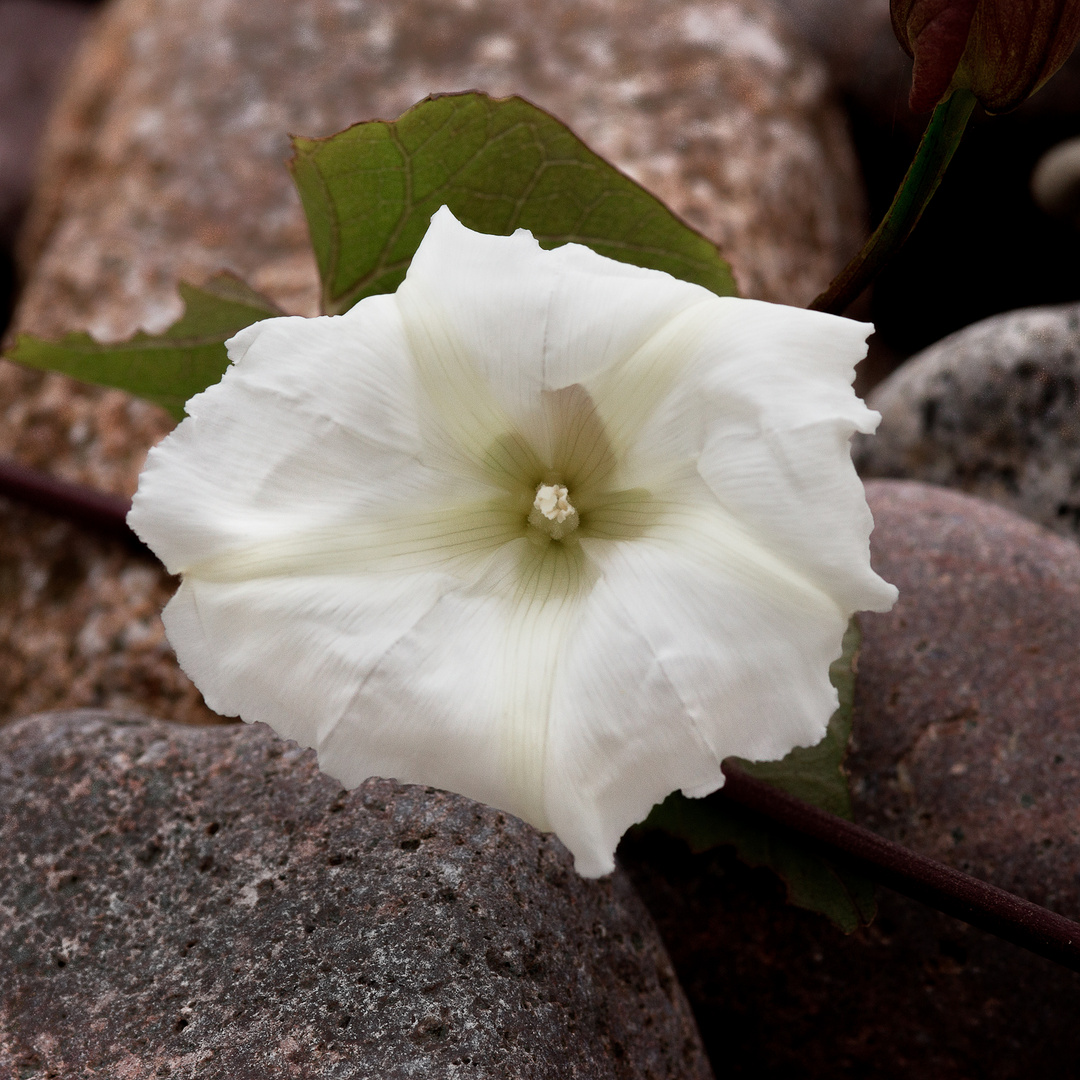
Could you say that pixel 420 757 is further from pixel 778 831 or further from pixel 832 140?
pixel 832 140

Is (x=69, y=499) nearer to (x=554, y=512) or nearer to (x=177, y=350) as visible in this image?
(x=177, y=350)

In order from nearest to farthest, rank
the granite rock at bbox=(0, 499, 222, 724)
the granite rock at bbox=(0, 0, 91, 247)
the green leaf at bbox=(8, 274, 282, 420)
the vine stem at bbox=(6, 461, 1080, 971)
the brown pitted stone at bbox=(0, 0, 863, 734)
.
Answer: the vine stem at bbox=(6, 461, 1080, 971) < the green leaf at bbox=(8, 274, 282, 420) < the granite rock at bbox=(0, 499, 222, 724) < the brown pitted stone at bbox=(0, 0, 863, 734) < the granite rock at bbox=(0, 0, 91, 247)

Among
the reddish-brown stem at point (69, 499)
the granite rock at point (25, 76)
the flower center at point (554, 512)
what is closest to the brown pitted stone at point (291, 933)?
the flower center at point (554, 512)

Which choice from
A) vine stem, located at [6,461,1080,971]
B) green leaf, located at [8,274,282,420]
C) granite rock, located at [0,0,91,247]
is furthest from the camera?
granite rock, located at [0,0,91,247]

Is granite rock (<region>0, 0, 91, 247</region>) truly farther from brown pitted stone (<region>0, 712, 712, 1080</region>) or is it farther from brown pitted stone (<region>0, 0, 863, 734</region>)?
brown pitted stone (<region>0, 712, 712, 1080</region>)

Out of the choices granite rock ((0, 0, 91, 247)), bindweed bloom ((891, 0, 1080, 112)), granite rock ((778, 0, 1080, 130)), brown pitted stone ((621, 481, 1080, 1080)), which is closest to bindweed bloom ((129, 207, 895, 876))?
bindweed bloom ((891, 0, 1080, 112))

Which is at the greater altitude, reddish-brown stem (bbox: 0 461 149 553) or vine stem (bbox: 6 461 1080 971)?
vine stem (bbox: 6 461 1080 971)

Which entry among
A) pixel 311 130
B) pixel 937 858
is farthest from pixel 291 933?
pixel 311 130
